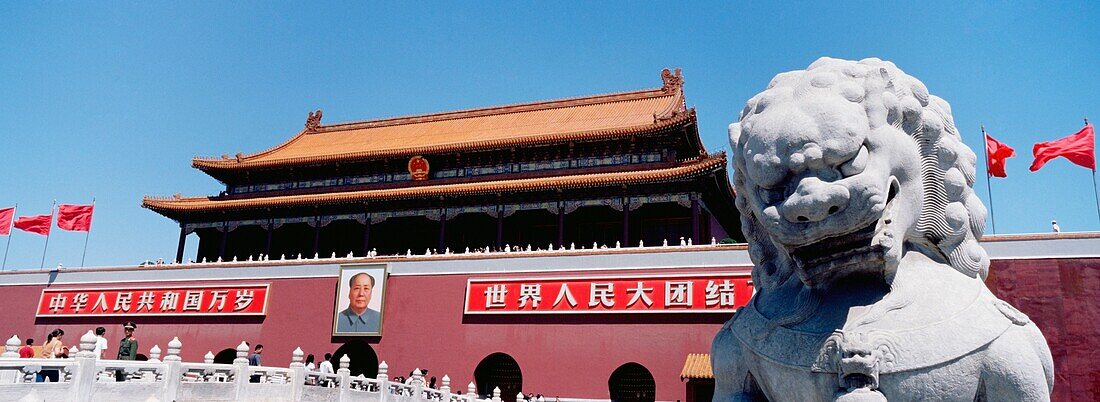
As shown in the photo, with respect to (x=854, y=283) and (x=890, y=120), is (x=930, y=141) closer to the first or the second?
(x=890, y=120)

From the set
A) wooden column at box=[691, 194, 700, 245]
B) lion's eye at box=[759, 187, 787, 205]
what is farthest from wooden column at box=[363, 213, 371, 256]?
lion's eye at box=[759, 187, 787, 205]

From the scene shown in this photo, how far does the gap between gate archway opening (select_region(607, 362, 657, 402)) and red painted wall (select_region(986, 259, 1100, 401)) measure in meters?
6.52

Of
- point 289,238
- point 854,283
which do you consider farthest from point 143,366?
point 289,238

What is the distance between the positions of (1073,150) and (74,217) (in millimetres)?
24352

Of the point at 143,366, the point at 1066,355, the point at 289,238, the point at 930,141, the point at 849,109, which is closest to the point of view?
the point at 849,109

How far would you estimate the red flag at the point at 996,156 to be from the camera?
1463 cm

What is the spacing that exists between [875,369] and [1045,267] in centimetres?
1214

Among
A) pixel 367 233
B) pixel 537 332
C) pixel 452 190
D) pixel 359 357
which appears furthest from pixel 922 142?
pixel 367 233

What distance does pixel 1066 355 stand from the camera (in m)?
11.9

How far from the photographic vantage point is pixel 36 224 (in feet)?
71.2

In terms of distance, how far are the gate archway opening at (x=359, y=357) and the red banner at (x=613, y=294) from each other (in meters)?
3.01

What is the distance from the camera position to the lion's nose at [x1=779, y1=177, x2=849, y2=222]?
2646 mm

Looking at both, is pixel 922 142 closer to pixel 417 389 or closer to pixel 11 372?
pixel 11 372

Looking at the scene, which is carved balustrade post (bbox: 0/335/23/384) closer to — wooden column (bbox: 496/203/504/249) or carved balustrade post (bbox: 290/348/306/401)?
carved balustrade post (bbox: 290/348/306/401)
